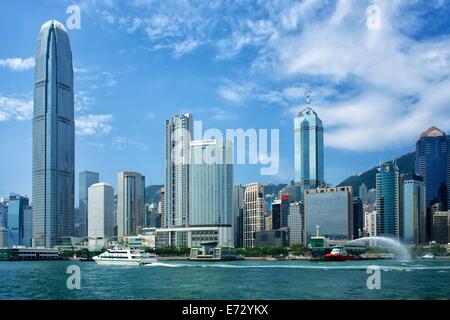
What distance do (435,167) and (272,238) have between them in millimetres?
36886

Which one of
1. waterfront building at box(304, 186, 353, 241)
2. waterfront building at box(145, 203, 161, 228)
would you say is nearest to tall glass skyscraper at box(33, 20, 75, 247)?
waterfront building at box(145, 203, 161, 228)

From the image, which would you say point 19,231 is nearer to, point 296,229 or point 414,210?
point 296,229

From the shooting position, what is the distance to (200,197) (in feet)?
77.2

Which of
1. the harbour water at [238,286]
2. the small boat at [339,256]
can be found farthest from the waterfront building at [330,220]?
the harbour water at [238,286]

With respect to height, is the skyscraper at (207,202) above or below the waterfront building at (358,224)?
above

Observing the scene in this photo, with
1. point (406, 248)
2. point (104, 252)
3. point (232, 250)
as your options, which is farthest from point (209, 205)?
point (232, 250)

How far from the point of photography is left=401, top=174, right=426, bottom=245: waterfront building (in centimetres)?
992

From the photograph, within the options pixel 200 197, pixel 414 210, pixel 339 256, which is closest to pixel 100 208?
pixel 414 210

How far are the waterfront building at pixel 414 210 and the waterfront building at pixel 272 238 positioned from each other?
23112 mm

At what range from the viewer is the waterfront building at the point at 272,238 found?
1626 inches

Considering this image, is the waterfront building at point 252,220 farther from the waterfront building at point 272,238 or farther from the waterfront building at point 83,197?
the waterfront building at point 83,197
